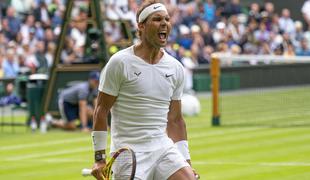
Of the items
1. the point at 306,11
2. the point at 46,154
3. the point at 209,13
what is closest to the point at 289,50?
the point at 209,13

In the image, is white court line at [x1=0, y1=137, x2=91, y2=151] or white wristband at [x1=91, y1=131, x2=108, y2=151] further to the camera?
white court line at [x1=0, y1=137, x2=91, y2=151]

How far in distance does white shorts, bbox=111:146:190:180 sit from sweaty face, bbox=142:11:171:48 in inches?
32.5

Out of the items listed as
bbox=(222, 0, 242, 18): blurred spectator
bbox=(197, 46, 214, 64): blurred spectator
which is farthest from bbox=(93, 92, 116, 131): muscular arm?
bbox=(222, 0, 242, 18): blurred spectator

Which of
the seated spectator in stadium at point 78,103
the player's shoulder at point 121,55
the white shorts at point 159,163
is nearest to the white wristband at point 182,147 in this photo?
the white shorts at point 159,163

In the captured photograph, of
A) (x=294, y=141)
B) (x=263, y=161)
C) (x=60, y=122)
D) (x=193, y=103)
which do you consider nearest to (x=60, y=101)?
(x=60, y=122)

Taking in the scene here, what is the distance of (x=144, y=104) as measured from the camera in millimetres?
7602

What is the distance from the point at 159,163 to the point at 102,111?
1.93 ft

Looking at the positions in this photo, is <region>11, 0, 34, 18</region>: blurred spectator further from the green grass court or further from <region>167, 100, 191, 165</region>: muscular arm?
<region>167, 100, 191, 165</region>: muscular arm

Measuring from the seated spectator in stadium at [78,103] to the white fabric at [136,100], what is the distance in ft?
43.3

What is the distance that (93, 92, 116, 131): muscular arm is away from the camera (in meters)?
7.52

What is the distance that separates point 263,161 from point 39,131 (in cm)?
795

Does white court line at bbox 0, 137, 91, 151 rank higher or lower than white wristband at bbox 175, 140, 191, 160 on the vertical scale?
lower

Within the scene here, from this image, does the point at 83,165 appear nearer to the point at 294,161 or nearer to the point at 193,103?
the point at 294,161

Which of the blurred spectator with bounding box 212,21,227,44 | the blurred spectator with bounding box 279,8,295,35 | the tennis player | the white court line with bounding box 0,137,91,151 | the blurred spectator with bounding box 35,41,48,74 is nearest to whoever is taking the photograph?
the tennis player
